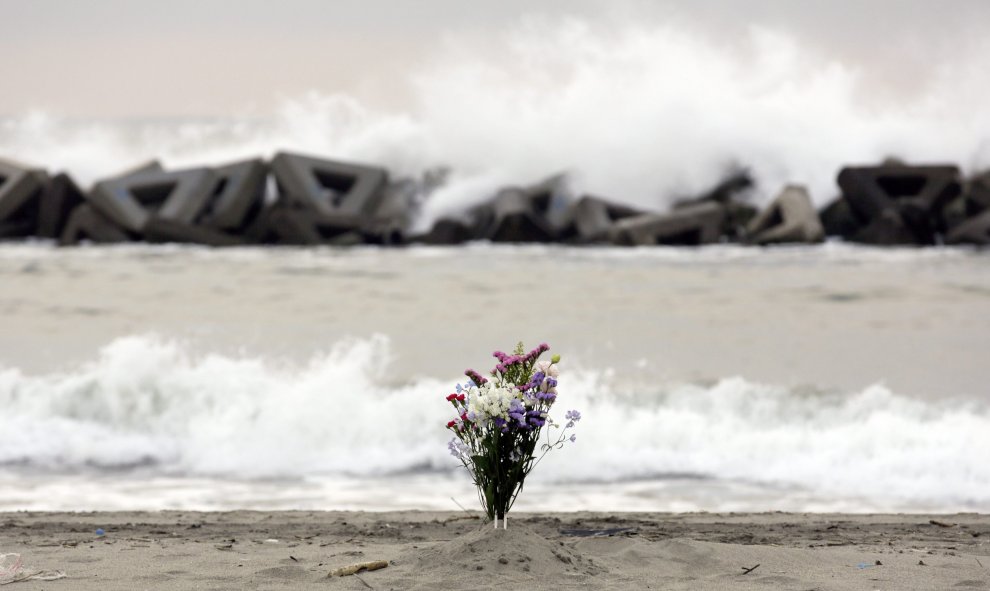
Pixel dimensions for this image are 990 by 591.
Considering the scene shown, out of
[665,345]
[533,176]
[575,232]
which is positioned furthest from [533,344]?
[533,176]

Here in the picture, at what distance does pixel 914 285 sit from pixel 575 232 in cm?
983

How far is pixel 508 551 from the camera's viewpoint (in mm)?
5914

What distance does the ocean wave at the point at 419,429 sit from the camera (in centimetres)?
1021

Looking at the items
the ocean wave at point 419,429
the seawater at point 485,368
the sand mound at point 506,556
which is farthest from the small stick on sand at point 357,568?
the ocean wave at point 419,429

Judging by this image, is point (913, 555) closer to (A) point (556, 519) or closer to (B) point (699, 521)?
(B) point (699, 521)

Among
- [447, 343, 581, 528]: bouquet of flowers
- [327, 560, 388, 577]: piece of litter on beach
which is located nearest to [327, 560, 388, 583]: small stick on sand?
[327, 560, 388, 577]: piece of litter on beach

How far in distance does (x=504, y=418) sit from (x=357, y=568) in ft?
3.47

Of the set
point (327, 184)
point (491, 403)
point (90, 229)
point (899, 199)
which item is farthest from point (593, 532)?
point (90, 229)

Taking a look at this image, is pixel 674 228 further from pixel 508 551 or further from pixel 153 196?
pixel 508 551

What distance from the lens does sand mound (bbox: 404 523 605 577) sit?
19.0 feet

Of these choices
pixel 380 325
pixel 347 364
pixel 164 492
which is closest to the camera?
pixel 164 492

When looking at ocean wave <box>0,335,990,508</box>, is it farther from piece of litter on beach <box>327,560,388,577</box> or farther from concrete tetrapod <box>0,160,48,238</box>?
concrete tetrapod <box>0,160,48,238</box>

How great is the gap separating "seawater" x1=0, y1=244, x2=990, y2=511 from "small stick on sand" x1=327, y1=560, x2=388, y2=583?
2841 mm

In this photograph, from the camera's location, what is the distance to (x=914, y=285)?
21875 millimetres
